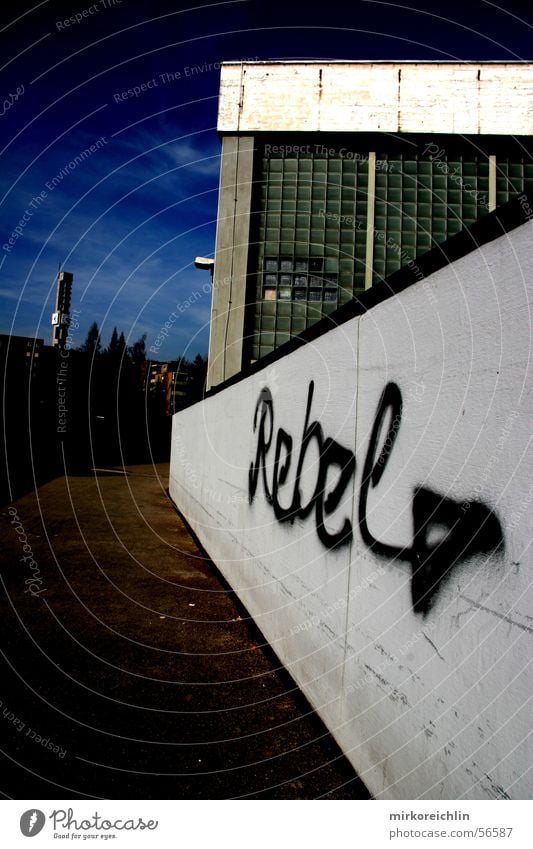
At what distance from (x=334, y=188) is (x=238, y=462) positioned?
12016 mm

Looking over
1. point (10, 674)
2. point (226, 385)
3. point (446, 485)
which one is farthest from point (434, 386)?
point (226, 385)

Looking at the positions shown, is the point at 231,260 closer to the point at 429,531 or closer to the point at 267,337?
the point at 267,337

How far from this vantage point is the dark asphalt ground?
248cm

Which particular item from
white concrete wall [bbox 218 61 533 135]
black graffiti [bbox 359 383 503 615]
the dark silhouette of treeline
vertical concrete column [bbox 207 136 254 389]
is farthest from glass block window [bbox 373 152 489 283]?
black graffiti [bbox 359 383 503 615]

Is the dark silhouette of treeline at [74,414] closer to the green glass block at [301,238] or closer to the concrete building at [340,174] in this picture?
the concrete building at [340,174]

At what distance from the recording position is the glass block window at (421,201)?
14.6 m

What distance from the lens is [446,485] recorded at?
6.41 feet

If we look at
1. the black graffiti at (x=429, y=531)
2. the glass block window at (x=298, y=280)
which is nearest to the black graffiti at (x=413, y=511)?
the black graffiti at (x=429, y=531)

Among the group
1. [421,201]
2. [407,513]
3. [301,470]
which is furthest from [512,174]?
[407,513]

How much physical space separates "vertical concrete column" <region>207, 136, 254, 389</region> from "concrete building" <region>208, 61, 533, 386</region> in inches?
1.3

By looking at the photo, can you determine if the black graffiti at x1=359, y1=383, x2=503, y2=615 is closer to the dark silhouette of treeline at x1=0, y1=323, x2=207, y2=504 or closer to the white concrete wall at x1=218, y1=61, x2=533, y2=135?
the dark silhouette of treeline at x1=0, y1=323, x2=207, y2=504

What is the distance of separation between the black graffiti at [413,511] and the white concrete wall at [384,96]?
14.2m

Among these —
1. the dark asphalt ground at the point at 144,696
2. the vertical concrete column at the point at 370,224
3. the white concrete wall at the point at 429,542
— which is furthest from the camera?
the vertical concrete column at the point at 370,224
